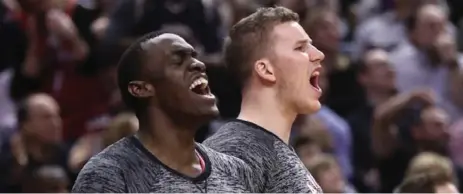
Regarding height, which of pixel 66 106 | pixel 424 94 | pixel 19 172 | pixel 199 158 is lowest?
pixel 199 158

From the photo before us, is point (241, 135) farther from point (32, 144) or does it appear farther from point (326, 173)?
point (32, 144)

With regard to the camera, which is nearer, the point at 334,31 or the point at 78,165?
the point at 78,165

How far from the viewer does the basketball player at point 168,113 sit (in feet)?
10.0

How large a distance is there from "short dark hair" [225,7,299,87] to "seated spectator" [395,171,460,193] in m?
1.44

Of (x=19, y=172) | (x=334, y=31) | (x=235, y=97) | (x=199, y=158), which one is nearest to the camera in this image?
(x=199, y=158)

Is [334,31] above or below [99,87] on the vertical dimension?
above

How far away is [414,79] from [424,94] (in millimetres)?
567

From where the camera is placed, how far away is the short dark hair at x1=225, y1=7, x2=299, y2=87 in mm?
3641

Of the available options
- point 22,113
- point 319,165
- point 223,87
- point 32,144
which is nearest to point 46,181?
point 32,144

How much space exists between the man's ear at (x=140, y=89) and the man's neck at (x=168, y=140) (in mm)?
58

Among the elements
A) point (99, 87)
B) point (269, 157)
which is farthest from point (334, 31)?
point (269, 157)

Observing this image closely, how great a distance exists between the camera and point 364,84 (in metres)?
7.28

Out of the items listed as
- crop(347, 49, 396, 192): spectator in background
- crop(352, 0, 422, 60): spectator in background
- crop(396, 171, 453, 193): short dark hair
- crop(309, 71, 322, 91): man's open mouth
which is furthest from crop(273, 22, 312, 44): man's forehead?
crop(352, 0, 422, 60): spectator in background

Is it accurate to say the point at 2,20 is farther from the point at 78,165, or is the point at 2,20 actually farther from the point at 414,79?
the point at 414,79
